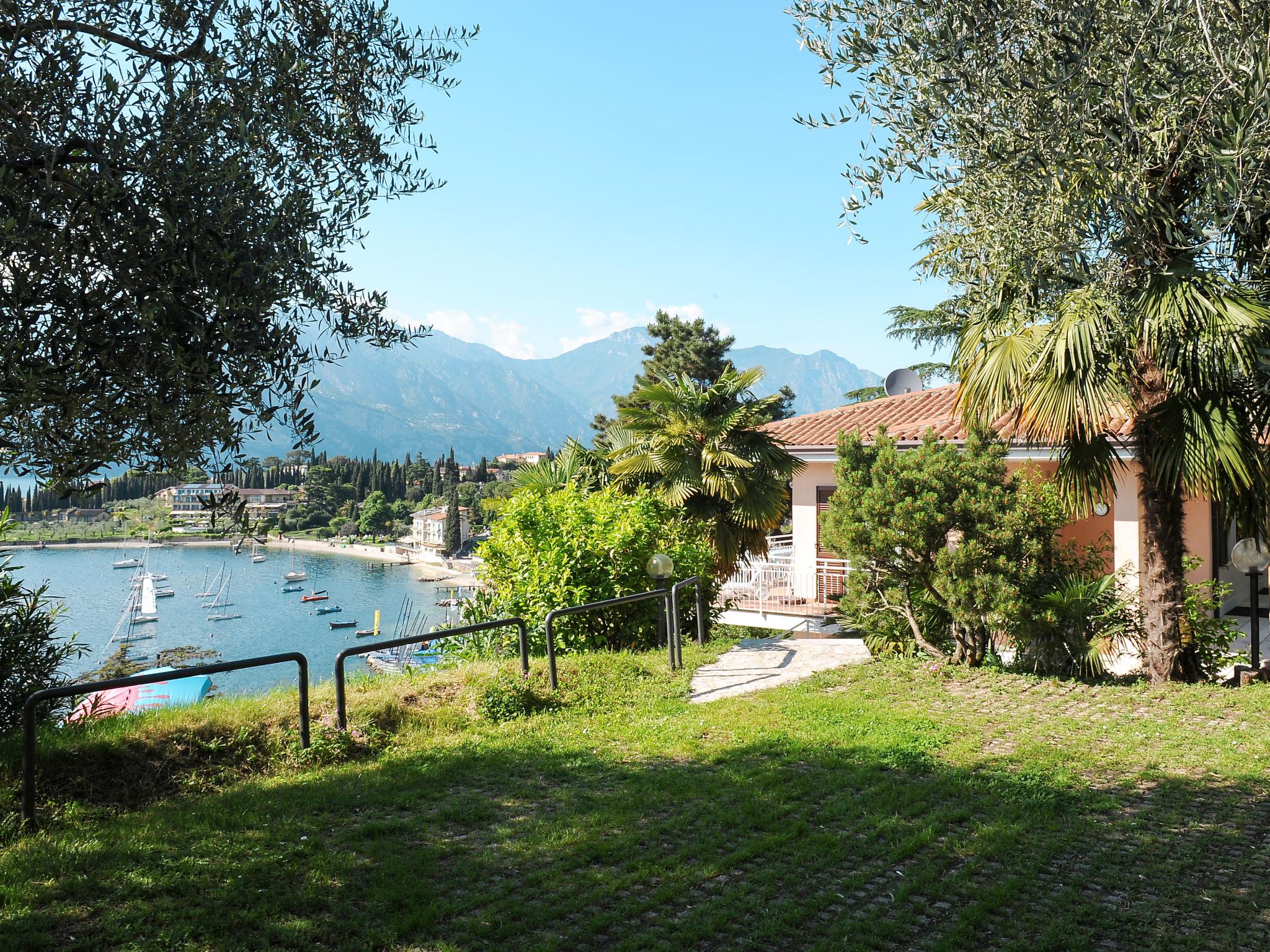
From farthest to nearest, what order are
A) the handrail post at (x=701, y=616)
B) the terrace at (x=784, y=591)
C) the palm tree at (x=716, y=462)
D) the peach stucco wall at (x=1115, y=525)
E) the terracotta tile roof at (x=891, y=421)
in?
the terrace at (x=784, y=591) < the terracotta tile roof at (x=891, y=421) < the palm tree at (x=716, y=462) < the peach stucco wall at (x=1115, y=525) < the handrail post at (x=701, y=616)

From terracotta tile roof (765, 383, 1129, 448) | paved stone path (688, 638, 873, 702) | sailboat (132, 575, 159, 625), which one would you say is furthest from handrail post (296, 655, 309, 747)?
sailboat (132, 575, 159, 625)

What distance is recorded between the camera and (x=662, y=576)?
10.4 meters

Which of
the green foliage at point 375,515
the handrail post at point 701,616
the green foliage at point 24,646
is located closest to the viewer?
the green foliage at point 24,646

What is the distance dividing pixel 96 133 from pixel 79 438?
1.34 m

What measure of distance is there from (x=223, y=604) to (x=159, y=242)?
73.1m

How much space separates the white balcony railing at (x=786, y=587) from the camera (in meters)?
17.3

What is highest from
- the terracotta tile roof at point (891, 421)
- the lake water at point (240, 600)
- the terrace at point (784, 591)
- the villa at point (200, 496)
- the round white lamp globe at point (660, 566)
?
the terracotta tile roof at point (891, 421)

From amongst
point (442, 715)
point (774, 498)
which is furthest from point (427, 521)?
point (442, 715)

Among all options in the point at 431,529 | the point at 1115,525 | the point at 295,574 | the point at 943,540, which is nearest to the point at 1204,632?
the point at 943,540

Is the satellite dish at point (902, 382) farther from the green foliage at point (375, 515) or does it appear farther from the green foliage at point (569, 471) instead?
the green foliage at point (375, 515)

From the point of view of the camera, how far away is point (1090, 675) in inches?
371

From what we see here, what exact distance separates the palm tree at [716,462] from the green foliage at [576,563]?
2531 mm

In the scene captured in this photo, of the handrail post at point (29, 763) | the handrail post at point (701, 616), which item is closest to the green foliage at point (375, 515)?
the handrail post at point (701, 616)

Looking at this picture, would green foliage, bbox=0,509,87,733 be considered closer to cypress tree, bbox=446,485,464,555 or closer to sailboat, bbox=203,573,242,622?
sailboat, bbox=203,573,242,622
